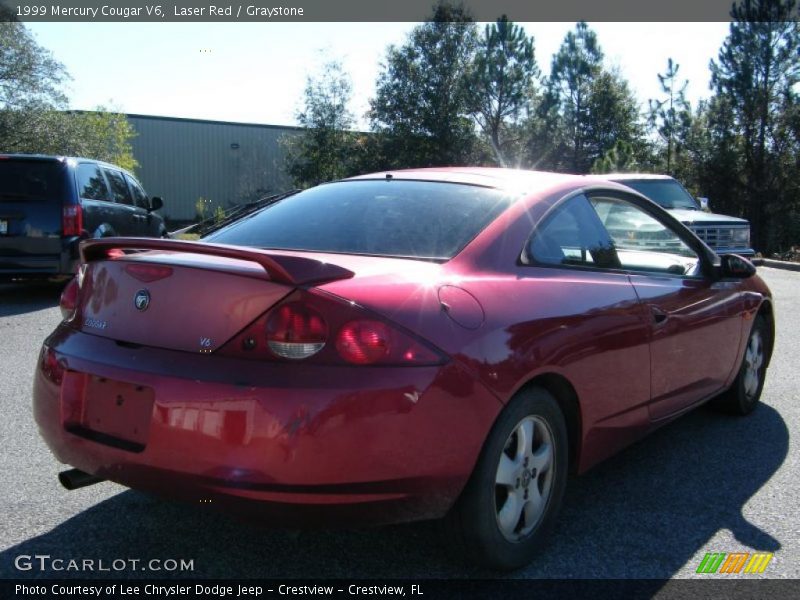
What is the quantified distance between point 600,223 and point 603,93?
49.4 m

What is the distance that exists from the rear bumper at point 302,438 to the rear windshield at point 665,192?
10379 millimetres

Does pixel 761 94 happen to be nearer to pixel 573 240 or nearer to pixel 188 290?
pixel 573 240

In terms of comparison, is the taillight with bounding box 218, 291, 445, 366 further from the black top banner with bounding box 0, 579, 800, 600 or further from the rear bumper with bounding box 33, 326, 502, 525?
the black top banner with bounding box 0, 579, 800, 600

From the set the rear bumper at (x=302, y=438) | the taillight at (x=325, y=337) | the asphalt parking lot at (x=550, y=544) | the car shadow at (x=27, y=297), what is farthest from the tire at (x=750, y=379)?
the car shadow at (x=27, y=297)

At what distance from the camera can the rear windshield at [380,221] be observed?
3014mm

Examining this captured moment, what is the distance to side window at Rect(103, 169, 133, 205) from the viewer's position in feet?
34.9

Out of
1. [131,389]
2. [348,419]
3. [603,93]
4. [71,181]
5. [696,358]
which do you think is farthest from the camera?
[603,93]

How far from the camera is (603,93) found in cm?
4975

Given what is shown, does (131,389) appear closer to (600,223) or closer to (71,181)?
(600,223)

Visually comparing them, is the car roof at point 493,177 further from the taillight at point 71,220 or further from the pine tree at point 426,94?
A: the pine tree at point 426,94

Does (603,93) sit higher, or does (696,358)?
(603,93)

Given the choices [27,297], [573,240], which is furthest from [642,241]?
[27,297]

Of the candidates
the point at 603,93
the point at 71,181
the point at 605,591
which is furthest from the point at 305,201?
the point at 603,93

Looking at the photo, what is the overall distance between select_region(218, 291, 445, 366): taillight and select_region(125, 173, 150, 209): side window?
31.5ft
